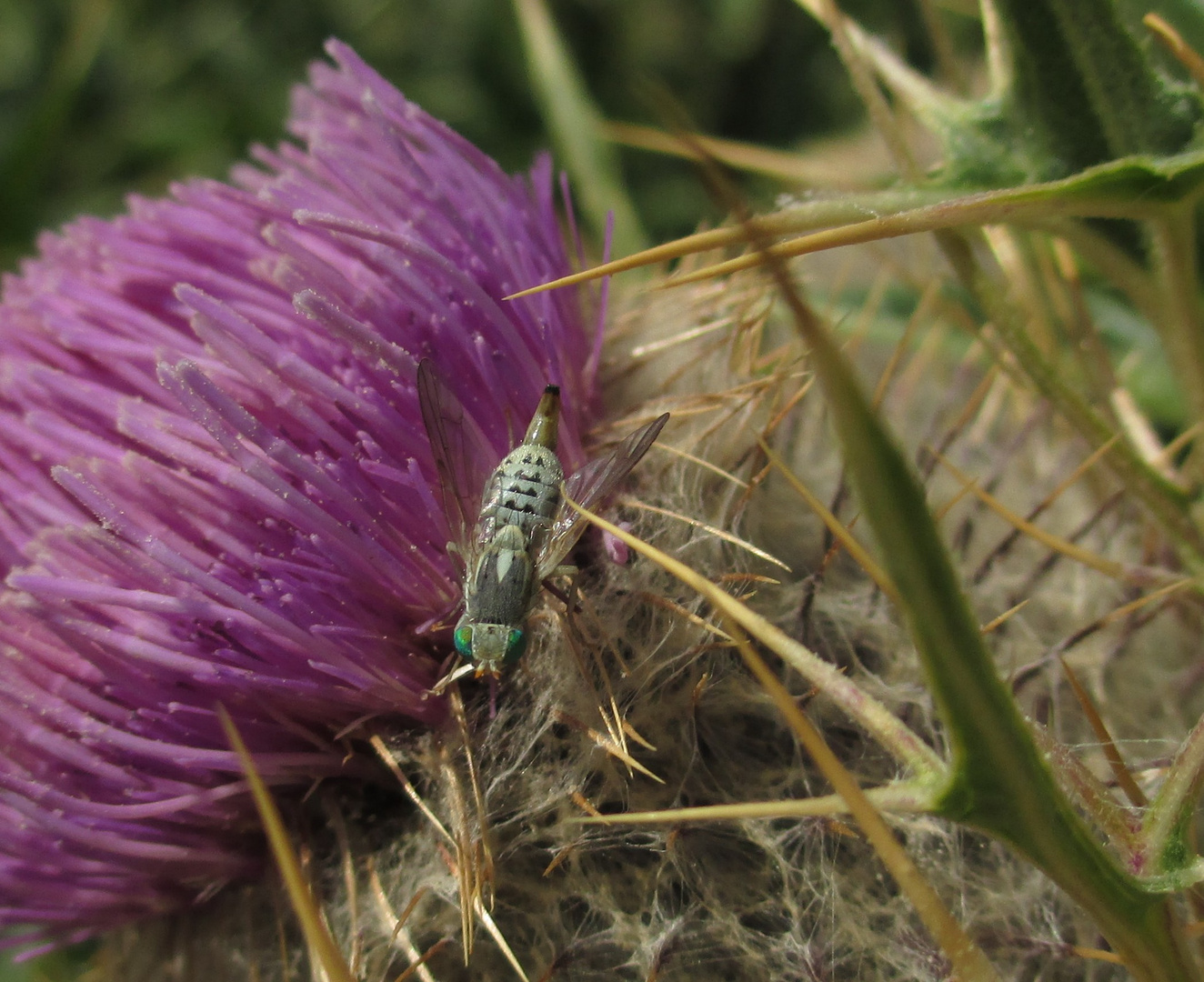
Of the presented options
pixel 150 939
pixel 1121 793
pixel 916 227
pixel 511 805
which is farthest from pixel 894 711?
pixel 150 939

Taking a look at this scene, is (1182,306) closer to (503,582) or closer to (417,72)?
(503,582)

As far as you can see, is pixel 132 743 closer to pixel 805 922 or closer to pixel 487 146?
pixel 805 922

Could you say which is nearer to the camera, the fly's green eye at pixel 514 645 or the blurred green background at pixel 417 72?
the fly's green eye at pixel 514 645

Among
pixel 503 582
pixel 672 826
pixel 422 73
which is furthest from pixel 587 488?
pixel 422 73

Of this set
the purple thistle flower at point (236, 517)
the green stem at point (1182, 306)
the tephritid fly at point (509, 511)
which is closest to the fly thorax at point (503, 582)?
the tephritid fly at point (509, 511)

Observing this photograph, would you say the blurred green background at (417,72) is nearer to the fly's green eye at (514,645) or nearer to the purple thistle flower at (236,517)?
the purple thistle flower at (236,517)

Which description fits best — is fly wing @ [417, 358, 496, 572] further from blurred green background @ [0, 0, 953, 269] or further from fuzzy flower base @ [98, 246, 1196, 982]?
blurred green background @ [0, 0, 953, 269]

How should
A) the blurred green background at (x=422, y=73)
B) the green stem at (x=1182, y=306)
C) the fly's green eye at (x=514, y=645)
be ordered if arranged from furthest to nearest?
the blurred green background at (x=422, y=73), the green stem at (x=1182, y=306), the fly's green eye at (x=514, y=645)
